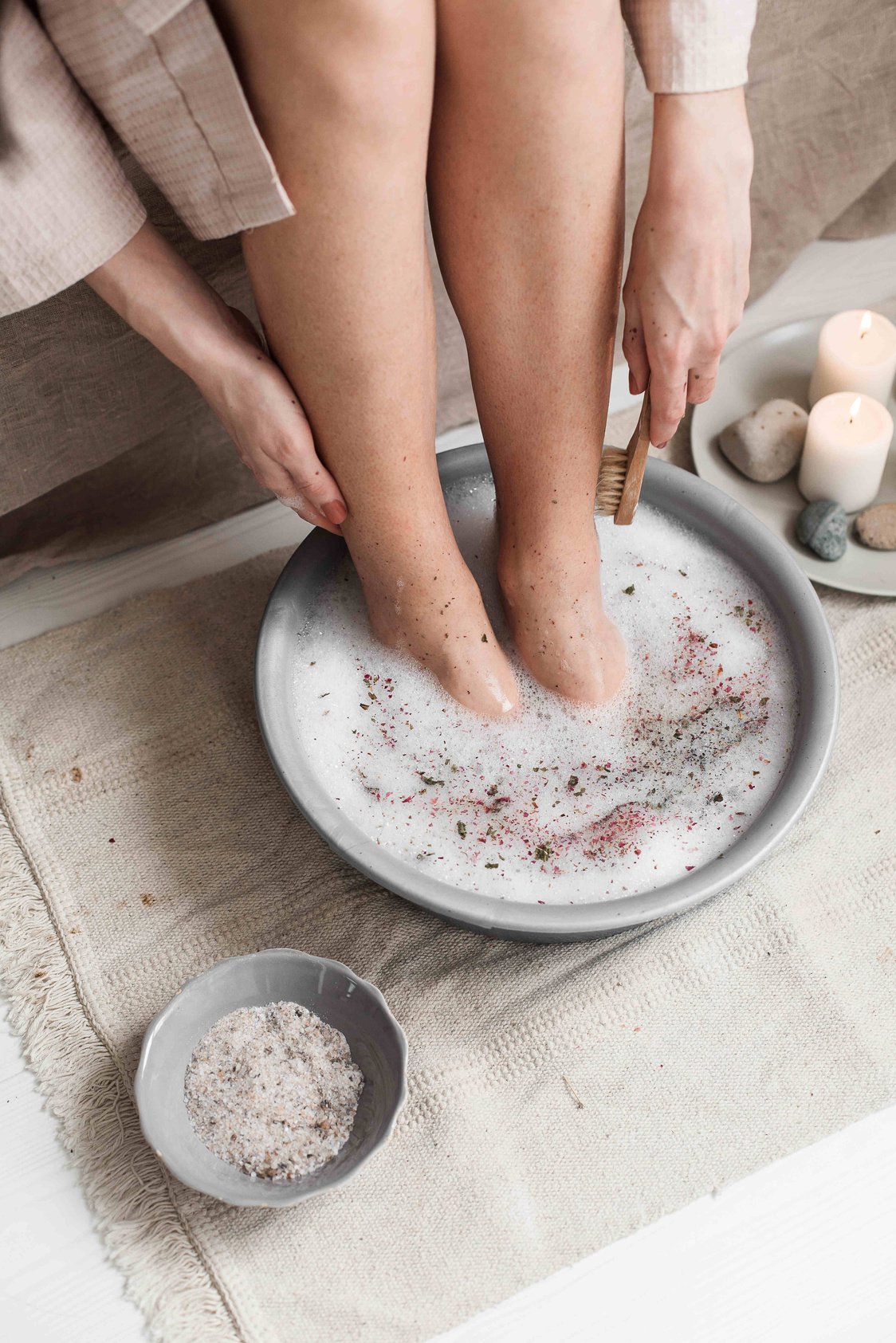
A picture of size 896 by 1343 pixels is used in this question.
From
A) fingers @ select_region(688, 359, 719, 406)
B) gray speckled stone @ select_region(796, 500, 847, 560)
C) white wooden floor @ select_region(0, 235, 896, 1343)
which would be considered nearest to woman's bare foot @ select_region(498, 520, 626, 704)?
fingers @ select_region(688, 359, 719, 406)

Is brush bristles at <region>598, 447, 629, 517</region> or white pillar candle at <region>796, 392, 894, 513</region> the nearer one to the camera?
brush bristles at <region>598, 447, 629, 517</region>

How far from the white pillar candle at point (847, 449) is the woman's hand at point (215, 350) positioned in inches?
21.4

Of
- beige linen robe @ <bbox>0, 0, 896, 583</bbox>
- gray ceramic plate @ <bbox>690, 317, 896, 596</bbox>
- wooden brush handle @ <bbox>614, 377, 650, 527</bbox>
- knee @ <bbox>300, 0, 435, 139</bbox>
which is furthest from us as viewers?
gray ceramic plate @ <bbox>690, 317, 896, 596</bbox>

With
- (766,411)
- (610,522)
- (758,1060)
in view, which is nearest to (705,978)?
(758,1060)

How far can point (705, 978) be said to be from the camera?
0.92 metres

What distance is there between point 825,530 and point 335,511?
1.72ft

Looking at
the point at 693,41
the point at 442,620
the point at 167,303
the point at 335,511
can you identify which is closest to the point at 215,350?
the point at 167,303

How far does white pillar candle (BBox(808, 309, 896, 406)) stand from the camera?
121 cm

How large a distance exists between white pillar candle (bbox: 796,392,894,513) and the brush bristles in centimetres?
31

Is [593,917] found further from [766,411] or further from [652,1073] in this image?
[766,411]

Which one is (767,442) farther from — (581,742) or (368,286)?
(368,286)

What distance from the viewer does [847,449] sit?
3.70ft

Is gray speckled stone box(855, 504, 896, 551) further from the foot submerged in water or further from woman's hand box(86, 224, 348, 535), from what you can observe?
woman's hand box(86, 224, 348, 535)

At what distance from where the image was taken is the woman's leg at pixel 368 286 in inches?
26.0
